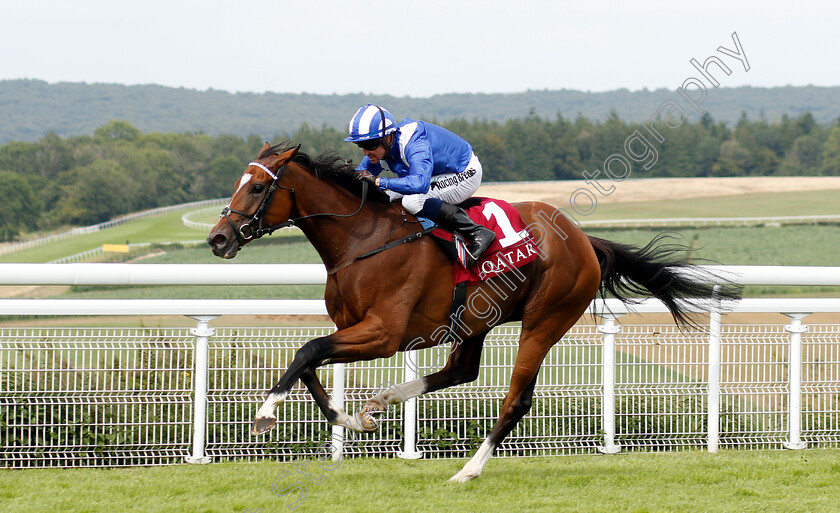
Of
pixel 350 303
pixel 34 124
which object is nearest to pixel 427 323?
pixel 350 303

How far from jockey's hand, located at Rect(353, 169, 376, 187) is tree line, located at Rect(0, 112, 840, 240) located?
5387 centimetres

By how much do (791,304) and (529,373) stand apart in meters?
1.87

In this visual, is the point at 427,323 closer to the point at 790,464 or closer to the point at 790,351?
the point at 790,464

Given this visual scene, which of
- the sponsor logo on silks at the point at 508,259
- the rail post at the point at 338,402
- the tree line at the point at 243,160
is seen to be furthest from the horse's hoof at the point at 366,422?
the tree line at the point at 243,160

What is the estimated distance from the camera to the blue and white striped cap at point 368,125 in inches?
153

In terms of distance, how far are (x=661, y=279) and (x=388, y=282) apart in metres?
1.82

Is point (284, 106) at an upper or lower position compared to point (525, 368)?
upper

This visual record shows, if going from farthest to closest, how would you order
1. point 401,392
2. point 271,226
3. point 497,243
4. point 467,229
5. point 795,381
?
1. point 795,381
2. point 401,392
3. point 497,243
4. point 467,229
5. point 271,226

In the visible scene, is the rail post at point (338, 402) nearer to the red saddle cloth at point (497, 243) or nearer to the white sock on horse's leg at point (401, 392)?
the white sock on horse's leg at point (401, 392)

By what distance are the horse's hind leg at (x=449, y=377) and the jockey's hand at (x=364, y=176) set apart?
0.93m

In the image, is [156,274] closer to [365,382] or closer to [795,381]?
[365,382]

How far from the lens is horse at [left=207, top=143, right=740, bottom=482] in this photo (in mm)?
3742

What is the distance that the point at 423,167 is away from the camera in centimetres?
389

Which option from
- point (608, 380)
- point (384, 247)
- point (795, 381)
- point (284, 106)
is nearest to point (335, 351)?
point (384, 247)
